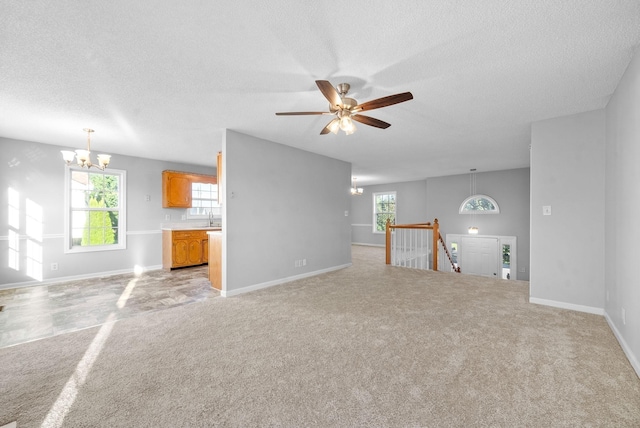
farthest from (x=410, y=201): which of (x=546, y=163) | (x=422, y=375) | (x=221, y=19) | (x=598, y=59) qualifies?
(x=221, y=19)

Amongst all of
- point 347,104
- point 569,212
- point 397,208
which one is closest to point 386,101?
point 347,104

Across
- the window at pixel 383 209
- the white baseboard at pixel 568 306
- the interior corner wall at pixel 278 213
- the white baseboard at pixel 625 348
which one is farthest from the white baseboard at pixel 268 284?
the window at pixel 383 209

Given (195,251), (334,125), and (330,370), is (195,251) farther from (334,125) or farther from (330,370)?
(330,370)

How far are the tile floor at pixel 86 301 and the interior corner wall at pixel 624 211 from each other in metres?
4.63

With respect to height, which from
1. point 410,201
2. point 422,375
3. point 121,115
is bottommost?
point 422,375

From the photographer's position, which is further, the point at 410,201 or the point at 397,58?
the point at 410,201

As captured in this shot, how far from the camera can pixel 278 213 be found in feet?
16.0

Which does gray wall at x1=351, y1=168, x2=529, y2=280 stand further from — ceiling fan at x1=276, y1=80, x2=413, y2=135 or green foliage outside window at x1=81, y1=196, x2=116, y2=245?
green foliage outside window at x1=81, y1=196, x2=116, y2=245

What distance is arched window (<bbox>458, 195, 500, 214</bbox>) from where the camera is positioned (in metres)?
7.96

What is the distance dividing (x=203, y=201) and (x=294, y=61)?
5.66m

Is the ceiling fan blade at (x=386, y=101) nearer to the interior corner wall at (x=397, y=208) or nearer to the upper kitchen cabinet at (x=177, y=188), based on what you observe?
the upper kitchen cabinet at (x=177, y=188)

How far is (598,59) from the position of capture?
2262mm

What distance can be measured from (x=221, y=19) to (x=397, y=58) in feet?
4.48

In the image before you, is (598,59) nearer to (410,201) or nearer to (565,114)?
(565,114)
